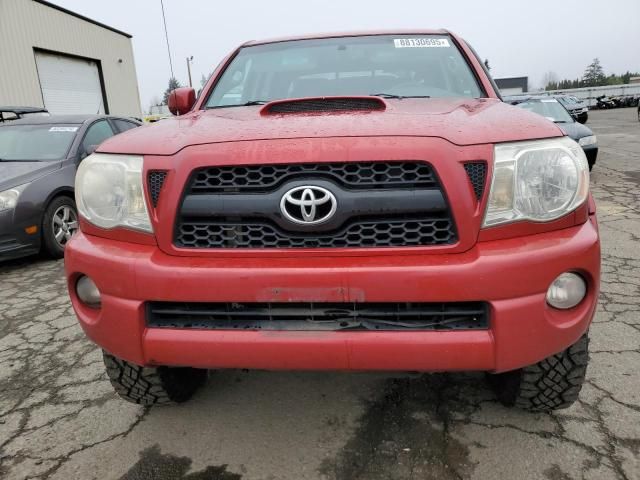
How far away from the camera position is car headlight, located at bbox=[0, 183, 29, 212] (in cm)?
452

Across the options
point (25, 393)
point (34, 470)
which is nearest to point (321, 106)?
point (34, 470)

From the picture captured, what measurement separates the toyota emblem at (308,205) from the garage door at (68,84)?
1706cm

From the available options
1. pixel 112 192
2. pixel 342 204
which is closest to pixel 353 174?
pixel 342 204

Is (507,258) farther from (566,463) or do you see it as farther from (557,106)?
(557,106)

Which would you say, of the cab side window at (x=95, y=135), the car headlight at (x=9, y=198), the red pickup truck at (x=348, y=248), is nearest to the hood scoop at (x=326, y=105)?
the red pickup truck at (x=348, y=248)

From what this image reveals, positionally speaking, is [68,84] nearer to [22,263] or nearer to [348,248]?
→ [22,263]

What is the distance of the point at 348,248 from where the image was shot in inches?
64.2

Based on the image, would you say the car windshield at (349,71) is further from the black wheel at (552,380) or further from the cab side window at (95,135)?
the cab side window at (95,135)

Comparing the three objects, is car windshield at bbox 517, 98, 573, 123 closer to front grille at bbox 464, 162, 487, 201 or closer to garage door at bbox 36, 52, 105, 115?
front grille at bbox 464, 162, 487, 201

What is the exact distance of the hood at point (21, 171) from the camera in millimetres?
4660

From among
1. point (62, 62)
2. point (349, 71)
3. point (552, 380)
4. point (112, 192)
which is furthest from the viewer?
point (62, 62)

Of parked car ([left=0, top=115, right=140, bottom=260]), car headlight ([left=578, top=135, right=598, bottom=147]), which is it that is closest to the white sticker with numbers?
parked car ([left=0, top=115, right=140, bottom=260])

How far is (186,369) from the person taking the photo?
232 centimetres

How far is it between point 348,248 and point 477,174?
48 centimetres
